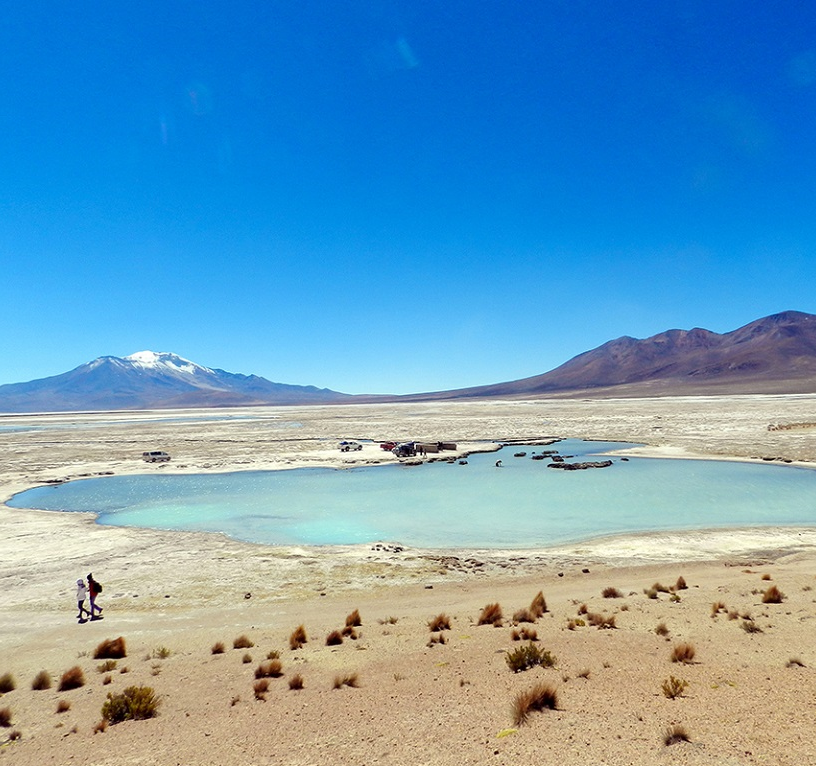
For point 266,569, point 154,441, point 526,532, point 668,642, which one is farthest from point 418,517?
point 154,441

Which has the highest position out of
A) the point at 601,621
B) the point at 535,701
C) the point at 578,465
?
the point at 535,701

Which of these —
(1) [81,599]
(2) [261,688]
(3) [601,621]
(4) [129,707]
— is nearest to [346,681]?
(2) [261,688]

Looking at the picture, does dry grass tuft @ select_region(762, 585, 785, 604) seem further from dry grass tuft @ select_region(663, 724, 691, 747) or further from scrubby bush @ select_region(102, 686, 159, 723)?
scrubby bush @ select_region(102, 686, 159, 723)

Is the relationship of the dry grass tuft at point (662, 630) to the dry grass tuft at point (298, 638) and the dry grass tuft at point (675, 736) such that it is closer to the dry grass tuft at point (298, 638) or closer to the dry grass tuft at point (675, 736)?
the dry grass tuft at point (675, 736)

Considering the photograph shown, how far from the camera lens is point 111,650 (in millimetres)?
11117

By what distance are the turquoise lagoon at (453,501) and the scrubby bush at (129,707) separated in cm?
1229

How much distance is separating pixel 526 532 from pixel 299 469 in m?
23.9

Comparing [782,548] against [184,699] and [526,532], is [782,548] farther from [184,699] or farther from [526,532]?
[184,699]

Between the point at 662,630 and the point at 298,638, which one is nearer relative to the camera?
the point at 662,630

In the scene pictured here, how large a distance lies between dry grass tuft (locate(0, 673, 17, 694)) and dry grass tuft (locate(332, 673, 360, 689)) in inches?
228

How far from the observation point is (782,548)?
1803 cm

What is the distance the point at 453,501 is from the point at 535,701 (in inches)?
819

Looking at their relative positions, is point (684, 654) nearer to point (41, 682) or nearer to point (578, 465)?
point (41, 682)

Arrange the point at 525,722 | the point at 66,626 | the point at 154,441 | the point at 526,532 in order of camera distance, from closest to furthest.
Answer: the point at 525,722, the point at 66,626, the point at 526,532, the point at 154,441
